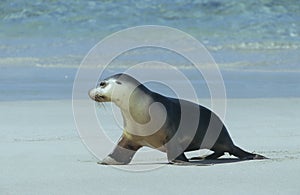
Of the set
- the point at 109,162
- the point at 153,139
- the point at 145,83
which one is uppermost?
the point at 153,139

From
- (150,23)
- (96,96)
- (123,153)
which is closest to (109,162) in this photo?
(123,153)

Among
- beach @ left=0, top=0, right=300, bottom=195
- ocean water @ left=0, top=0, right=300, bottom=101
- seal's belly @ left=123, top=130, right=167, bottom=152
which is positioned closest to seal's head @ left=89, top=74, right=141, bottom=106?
seal's belly @ left=123, top=130, right=167, bottom=152

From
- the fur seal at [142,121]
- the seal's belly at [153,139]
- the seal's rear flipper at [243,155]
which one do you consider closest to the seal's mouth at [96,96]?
the fur seal at [142,121]

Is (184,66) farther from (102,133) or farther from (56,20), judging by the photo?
(56,20)

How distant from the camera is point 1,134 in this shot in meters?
7.25

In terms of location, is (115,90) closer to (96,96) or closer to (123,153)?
(96,96)

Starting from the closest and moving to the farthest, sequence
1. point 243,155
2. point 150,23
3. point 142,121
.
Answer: point 142,121, point 243,155, point 150,23

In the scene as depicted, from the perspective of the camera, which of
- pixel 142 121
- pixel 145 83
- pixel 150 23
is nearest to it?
pixel 142 121

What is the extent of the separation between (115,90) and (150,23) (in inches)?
775

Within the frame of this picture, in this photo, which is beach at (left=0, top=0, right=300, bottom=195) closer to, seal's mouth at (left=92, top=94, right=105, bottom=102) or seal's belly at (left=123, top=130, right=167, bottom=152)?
seal's belly at (left=123, top=130, right=167, bottom=152)

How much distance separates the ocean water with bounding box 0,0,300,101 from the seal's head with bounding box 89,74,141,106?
177 inches

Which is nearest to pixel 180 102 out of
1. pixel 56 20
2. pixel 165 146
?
pixel 165 146

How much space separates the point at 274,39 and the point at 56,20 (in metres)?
6.89

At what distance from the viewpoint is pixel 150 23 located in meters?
25.3
